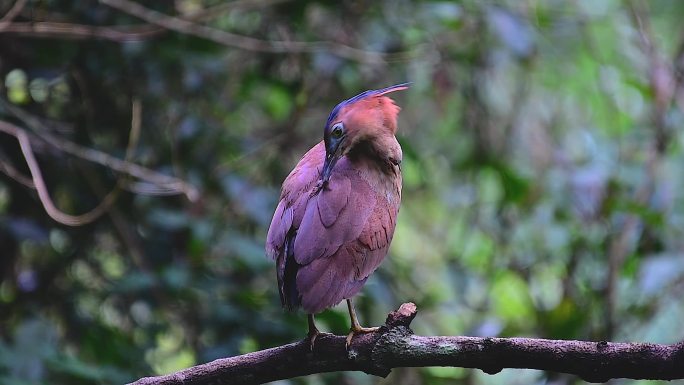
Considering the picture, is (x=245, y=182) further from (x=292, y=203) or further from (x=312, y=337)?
(x=312, y=337)

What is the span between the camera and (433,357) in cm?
218

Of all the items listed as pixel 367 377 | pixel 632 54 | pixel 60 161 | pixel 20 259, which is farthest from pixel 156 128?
pixel 632 54

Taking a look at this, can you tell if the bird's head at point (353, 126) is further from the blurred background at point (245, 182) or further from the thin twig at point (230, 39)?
the thin twig at point (230, 39)

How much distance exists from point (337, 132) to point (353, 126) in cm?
5

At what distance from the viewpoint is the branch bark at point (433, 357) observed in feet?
6.61

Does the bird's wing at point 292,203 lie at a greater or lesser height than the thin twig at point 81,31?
lesser

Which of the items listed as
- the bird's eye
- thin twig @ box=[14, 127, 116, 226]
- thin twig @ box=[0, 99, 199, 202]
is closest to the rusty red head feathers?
the bird's eye

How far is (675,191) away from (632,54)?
1799 millimetres

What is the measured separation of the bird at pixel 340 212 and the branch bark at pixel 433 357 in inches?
2.8

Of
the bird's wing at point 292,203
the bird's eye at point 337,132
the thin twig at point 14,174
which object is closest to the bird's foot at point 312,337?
the bird's wing at point 292,203

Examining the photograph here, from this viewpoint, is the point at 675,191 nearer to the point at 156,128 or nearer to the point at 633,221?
the point at 633,221

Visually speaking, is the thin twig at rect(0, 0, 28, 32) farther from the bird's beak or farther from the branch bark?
the branch bark

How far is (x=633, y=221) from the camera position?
4.79 metres

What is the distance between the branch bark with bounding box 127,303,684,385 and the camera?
2016mm
